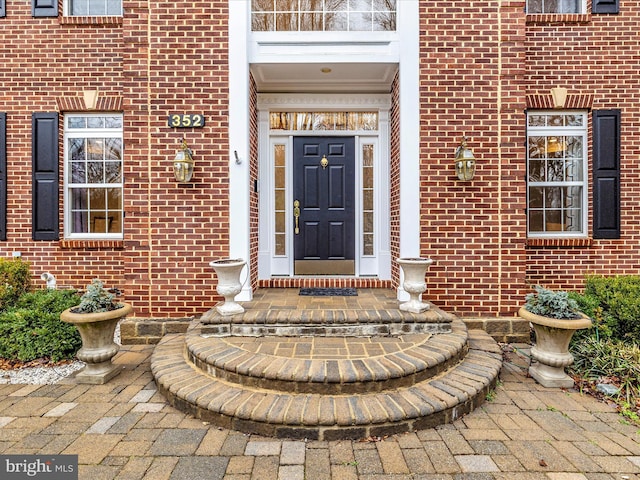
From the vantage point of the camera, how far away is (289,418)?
2.31 m

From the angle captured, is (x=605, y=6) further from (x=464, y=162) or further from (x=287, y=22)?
(x=287, y=22)

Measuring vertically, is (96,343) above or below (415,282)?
below

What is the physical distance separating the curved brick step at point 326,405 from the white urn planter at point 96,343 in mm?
628

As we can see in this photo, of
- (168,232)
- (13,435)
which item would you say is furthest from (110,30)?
(13,435)

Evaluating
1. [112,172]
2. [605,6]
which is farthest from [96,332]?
[605,6]

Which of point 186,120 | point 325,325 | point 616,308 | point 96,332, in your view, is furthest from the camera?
point 186,120

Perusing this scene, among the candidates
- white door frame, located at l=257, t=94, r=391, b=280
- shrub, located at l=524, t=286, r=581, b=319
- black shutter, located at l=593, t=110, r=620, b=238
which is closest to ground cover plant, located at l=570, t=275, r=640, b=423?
shrub, located at l=524, t=286, r=581, b=319

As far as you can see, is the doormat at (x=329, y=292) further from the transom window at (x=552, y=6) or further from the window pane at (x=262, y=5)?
the transom window at (x=552, y=6)

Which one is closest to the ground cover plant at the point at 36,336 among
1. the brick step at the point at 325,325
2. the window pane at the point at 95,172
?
the brick step at the point at 325,325

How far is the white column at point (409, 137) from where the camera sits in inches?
158

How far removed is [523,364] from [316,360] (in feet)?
7.12

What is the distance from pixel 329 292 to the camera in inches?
175

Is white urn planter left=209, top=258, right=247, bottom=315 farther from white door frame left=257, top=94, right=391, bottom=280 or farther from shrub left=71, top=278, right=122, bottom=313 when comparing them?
white door frame left=257, top=94, right=391, bottom=280

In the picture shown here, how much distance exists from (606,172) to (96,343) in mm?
6226
